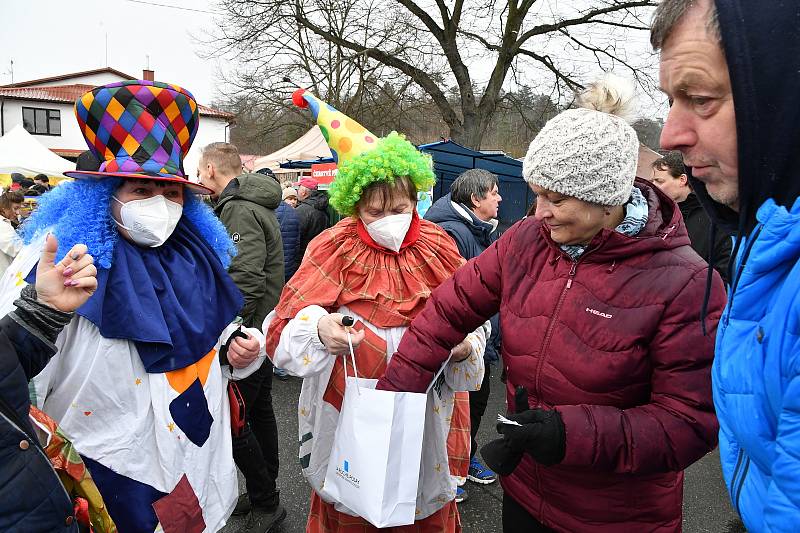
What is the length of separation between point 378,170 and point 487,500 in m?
2.39

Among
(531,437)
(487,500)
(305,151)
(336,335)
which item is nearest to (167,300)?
(336,335)

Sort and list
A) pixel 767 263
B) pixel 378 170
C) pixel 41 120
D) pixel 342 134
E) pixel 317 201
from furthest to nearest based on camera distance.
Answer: pixel 41 120, pixel 317 201, pixel 342 134, pixel 378 170, pixel 767 263

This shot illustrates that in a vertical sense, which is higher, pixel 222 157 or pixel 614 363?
pixel 222 157

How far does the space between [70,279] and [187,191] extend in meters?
0.79

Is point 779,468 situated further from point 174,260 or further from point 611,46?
point 611,46

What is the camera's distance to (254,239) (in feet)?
11.4

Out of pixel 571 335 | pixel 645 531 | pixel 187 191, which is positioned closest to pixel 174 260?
pixel 187 191

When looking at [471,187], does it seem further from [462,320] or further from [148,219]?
[148,219]

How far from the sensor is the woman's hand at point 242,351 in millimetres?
1976

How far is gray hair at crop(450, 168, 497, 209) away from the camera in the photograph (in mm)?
3461

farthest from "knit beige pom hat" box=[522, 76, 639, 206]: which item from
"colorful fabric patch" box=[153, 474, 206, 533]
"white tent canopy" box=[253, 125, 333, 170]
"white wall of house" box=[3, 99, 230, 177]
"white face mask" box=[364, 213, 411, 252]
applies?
"white wall of house" box=[3, 99, 230, 177]

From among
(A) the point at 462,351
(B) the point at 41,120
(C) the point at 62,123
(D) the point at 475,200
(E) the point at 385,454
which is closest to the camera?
(E) the point at 385,454

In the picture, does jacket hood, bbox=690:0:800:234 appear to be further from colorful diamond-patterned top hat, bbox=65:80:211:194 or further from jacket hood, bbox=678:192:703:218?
jacket hood, bbox=678:192:703:218

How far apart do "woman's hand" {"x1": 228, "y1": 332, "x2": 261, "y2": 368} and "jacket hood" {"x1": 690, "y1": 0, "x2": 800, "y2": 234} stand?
169 centimetres
